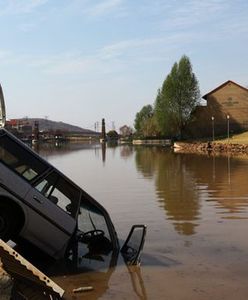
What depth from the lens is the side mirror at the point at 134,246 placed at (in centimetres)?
971

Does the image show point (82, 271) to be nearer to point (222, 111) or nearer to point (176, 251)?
point (176, 251)

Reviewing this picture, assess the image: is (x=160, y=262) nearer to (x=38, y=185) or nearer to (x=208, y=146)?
(x=38, y=185)

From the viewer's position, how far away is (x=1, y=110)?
9.52m

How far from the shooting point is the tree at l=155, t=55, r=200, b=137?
3954 inches

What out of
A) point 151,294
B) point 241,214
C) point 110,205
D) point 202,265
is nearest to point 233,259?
point 202,265

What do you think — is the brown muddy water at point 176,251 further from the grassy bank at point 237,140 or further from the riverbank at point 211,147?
the grassy bank at point 237,140

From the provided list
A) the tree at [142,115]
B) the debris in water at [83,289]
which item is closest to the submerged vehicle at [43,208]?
the debris in water at [83,289]

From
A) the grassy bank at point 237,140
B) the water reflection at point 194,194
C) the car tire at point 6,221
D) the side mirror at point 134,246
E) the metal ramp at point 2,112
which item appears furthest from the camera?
the grassy bank at point 237,140

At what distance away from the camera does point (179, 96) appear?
100 m

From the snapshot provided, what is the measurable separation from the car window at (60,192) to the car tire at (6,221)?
64 centimetres

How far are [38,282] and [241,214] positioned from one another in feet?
32.2

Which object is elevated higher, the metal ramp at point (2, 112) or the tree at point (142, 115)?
the tree at point (142, 115)

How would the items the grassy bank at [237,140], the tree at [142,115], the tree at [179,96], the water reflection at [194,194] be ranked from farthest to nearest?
the tree at [142,115]
the tree at [179,96]
the grassy bank at [237,140]
the water reflection at [194,194]

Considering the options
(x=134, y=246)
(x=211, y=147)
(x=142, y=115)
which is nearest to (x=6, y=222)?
(x=134, y=246)
